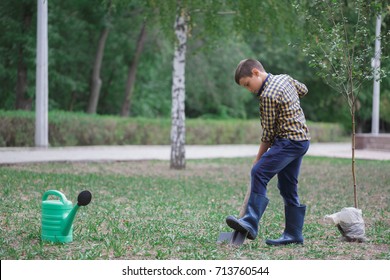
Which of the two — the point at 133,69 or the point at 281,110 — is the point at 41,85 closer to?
the point at 133,69

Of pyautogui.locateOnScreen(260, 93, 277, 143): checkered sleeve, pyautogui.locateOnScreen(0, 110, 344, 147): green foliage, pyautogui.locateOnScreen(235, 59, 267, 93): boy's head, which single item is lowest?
pyautogui.locateOnScreen(0, 110, 344, 147): green foliage

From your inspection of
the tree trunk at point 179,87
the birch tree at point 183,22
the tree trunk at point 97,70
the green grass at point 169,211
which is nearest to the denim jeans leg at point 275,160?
the green grass at point 169,211

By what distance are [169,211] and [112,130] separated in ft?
56.7

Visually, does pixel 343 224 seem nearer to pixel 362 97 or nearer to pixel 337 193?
pixel 337 193

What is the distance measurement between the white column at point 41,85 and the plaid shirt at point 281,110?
14.6m

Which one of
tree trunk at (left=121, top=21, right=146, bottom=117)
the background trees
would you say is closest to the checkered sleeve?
the background trees

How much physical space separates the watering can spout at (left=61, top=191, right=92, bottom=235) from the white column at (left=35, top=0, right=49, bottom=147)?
14023 mm

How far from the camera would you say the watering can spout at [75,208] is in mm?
6258

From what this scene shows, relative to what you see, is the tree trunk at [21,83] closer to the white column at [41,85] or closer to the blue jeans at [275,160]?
the white column at [41,85]

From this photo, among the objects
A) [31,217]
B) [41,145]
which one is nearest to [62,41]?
[41,145]

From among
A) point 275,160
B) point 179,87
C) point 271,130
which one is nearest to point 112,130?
point 179,87

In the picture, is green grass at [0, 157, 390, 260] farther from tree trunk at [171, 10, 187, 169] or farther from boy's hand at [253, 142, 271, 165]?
boy's hand at [253, 142, 271, 165]

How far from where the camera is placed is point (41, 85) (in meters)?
20.4

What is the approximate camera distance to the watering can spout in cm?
626
